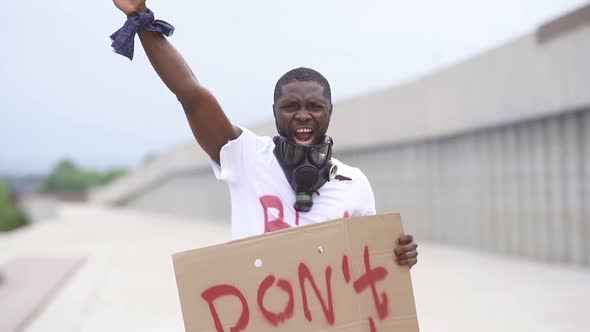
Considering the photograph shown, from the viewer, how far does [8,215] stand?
27375 millimetres

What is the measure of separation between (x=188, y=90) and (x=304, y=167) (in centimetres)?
44

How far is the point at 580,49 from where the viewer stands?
7949 millimetres

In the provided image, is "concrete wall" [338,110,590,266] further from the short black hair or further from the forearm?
the forearm

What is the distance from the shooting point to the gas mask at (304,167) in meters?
2.19

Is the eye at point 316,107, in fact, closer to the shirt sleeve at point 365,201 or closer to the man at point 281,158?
the man at point 281,158

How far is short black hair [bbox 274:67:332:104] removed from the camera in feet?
7.49

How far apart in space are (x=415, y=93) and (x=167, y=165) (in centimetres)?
2011

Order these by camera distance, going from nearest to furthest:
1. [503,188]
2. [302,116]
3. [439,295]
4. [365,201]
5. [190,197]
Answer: [302,116] < [365,201] < [439,295] < [503,188] < [190,197]

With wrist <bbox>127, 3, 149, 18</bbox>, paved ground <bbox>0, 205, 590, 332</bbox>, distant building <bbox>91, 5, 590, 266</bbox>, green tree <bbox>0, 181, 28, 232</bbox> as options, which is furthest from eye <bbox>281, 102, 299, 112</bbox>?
green tree <bbox>0, 181, 28, 232</bbox>

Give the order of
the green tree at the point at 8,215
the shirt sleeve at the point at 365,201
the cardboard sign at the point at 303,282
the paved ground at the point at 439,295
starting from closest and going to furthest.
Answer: the cardboard sign at the point at 303,282 → the shirt sleeve at the point at 365,201 → the paved ground at the point at 439,295 → the green tree at the point at 8,215

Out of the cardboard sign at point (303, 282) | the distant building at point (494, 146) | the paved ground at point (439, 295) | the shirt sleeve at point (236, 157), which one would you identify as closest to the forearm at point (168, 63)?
the shirt sleeve at point (236, 157)

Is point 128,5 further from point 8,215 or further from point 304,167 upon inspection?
point 8,215

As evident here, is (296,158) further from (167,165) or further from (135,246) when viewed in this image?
(167,165)

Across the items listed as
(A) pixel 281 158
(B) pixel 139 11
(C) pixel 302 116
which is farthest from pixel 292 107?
(B) pixel 139 11
